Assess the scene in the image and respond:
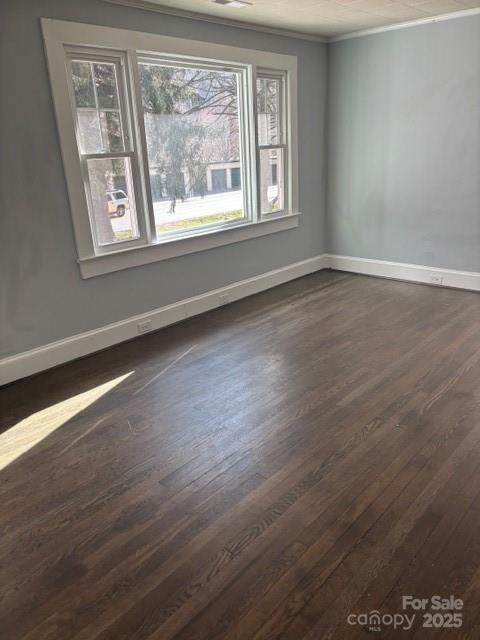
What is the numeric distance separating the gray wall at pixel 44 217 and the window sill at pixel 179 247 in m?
0.08

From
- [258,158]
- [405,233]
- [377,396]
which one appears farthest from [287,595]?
[405,233]

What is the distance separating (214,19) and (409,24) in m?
2.00

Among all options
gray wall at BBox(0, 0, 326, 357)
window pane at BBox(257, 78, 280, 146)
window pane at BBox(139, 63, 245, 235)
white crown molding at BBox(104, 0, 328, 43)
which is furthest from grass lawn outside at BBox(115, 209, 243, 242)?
white crown molding at BBox(104, 0, 328, 43)

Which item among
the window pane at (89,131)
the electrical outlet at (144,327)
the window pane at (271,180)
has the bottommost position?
the electrical outlet at (144,327)

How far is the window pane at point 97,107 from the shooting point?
3391 mm

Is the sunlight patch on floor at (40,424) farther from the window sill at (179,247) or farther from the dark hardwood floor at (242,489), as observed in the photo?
the window sill at (179,247)

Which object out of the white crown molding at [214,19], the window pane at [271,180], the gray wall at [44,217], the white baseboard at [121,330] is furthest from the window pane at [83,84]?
the window pane at [271,180]

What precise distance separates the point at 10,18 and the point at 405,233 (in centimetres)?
412

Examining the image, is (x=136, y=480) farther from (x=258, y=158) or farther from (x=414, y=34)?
(x=414, y=34)

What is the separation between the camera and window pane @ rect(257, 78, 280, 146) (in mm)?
4812

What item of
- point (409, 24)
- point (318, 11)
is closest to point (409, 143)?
point (409, 24)

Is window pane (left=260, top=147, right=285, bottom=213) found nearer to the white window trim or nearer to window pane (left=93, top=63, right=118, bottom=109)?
the white window trim

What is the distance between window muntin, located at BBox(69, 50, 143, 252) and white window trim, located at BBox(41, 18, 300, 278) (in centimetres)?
9

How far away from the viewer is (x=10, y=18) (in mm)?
2949
